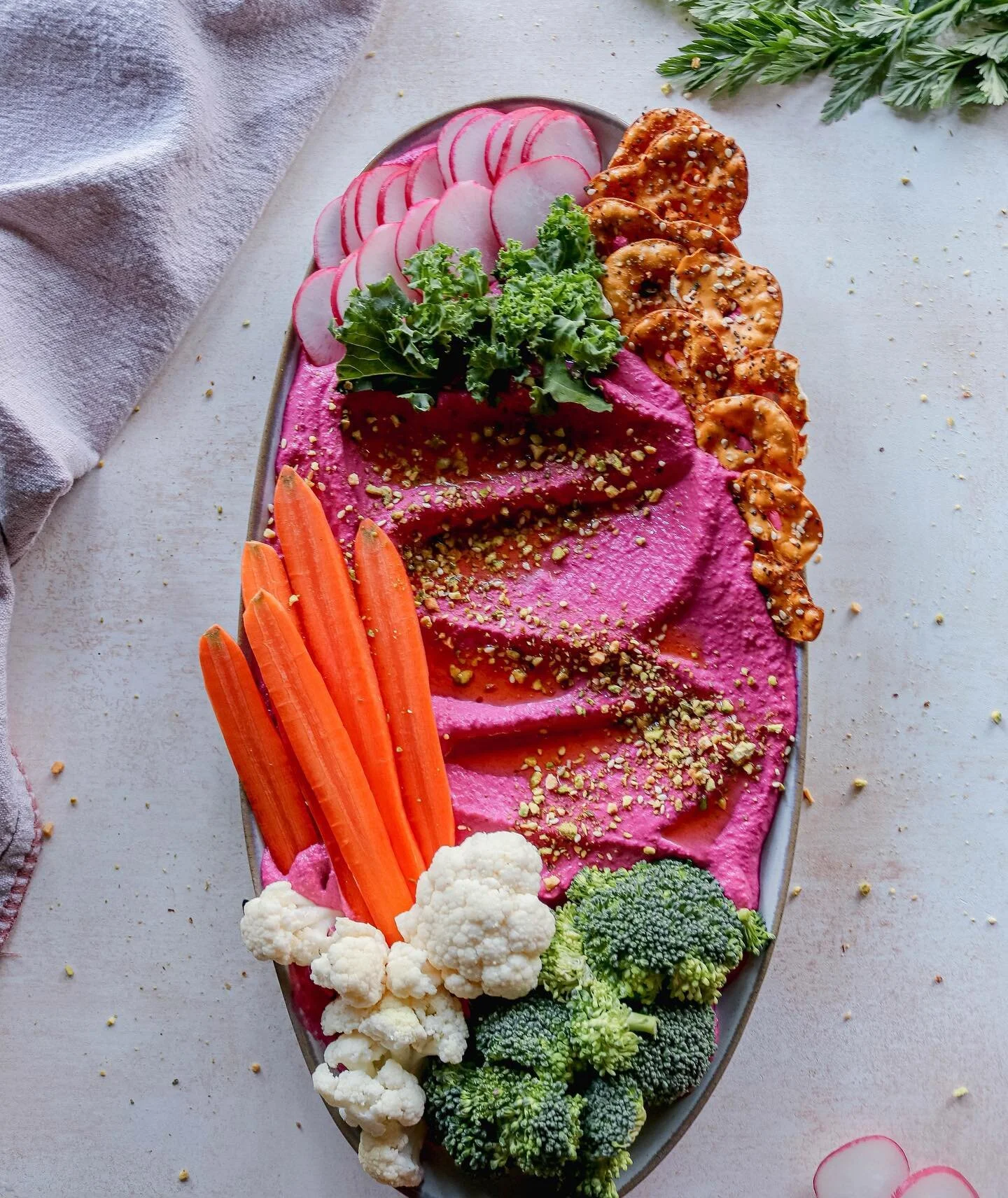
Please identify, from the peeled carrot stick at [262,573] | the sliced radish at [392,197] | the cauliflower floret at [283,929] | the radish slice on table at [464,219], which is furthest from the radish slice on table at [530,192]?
the cauliflower floret at [283,929]

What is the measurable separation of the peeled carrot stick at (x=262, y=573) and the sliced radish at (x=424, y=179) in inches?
40.3

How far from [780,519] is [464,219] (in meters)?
1.11

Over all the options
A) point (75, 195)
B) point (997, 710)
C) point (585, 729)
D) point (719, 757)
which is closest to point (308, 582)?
point (585, 729)

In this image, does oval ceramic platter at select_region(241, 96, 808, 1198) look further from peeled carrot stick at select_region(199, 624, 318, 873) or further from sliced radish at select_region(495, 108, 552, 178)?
sliced radish at select_region(495, 108, 552, 178)

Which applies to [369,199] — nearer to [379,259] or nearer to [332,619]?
[379,259]

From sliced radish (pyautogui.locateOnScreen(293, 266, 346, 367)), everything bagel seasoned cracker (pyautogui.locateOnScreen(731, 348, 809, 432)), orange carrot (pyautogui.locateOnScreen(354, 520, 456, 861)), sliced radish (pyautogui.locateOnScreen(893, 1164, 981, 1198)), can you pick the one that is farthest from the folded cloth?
sliced radish (pyautogui.locateOnScreen(893, 1164, 981, 1198))

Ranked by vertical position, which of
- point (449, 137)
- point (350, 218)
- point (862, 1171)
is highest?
point (449, 137)

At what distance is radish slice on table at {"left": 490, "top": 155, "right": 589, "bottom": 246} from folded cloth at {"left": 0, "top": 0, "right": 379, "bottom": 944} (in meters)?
0.84

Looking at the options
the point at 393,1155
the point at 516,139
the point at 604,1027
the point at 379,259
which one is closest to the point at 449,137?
the point at 516,139

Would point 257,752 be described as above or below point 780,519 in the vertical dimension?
below

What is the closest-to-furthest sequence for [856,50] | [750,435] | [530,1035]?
[530,1035], [750,435], [856,50]

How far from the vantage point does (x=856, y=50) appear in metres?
3.09

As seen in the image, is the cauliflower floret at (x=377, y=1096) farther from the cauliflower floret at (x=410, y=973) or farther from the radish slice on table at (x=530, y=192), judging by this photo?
the radish slice on table at (x=530, y=192)

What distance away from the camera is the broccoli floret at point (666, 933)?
2336mm
